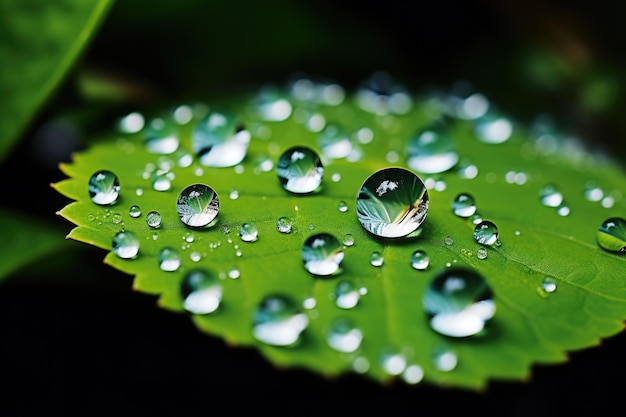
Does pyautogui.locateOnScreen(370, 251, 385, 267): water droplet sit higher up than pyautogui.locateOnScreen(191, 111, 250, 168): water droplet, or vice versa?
pyautogui.locateOnScreen(191, 111, 250, 168): water droplet

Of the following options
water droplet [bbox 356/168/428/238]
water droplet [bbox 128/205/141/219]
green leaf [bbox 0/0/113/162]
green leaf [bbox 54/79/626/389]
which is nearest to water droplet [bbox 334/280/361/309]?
green leaf [bbox 54/79/626/389]

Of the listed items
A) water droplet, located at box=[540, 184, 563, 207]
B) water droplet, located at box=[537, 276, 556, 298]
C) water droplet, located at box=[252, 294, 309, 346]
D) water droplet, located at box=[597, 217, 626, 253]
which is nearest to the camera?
water droplet, located at box=[252, 294, 309, 346]

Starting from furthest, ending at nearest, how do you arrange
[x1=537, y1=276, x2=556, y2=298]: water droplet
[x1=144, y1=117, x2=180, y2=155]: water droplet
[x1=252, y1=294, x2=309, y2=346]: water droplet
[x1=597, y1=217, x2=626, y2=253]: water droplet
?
[x1=144, y1=117, x2=180, y2=155]: water droplet → [x1=597, y1=217, x2=626, y2=253]: water droplet → [x1=537, y1=276, x2=556, y2=298]: water droplet → [x1=252, y1=294, x2=309, y2=346]: water droplet

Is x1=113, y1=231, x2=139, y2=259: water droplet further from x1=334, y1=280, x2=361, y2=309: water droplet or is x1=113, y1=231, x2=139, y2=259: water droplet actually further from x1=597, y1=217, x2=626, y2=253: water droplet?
x1=597, y1=217, x2=626, y2=253: water droplet

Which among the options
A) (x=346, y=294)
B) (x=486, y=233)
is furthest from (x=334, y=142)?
(x=346, y=294)

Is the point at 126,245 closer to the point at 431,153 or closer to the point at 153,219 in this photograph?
the point at 153,219

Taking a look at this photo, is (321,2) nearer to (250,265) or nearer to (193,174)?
(193,174)

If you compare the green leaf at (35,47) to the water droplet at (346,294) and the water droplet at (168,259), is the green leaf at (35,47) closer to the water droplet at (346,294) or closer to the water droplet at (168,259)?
the water droplet at (168,259)
